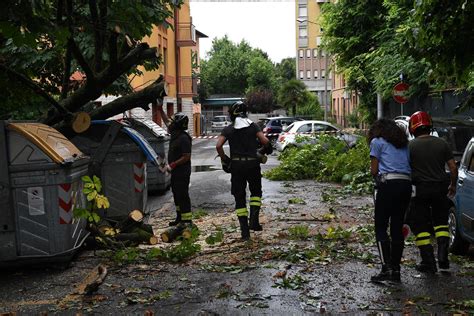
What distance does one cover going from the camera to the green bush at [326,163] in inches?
635

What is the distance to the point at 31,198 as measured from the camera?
6.99 meters

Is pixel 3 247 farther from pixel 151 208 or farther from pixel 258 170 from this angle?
pixel 151 208

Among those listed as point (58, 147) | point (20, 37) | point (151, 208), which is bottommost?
point (151, 208)

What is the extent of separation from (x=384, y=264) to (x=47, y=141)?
13.1ft

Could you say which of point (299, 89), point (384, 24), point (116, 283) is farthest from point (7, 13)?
point (299, 89)

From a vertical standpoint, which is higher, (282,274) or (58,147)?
(58,147)

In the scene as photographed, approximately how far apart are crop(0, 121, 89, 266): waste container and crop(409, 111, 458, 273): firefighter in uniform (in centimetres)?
386

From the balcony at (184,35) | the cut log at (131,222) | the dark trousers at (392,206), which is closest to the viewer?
the dark trousers at (392,206)

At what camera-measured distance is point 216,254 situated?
25.4ft

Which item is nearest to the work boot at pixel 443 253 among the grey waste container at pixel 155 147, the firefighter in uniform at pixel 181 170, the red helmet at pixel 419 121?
the red helmet at pixel 419 121

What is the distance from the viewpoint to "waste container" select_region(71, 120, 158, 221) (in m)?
9.76

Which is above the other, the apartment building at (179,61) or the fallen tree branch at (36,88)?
the apartment building at (179,61)

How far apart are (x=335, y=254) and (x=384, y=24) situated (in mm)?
21515

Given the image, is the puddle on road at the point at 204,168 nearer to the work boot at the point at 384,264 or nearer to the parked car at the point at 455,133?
the parked car at the point at 455,133
